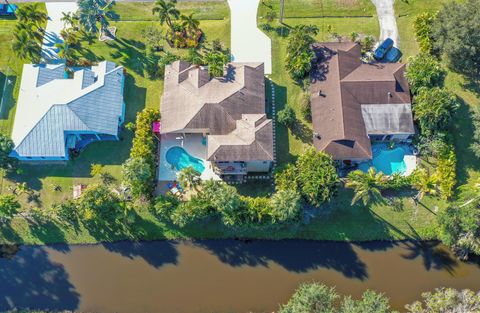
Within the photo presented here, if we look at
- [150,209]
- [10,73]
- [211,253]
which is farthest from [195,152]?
[10,73]

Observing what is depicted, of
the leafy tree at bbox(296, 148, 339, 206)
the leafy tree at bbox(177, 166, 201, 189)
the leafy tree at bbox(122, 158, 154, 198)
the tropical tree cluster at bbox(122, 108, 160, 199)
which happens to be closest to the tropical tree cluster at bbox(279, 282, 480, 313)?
the leafy tree at bbox(296, 148, 339, 206)

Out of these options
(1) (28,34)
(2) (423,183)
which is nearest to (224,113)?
(2) (423,183)

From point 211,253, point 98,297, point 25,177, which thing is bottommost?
point 98,297

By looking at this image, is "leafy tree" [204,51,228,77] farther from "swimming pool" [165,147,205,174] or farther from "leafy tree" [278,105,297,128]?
"swimming pool" [165,147,205,174]

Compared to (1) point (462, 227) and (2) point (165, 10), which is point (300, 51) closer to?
(2) point (165, 10)

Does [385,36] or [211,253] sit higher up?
[385,36]

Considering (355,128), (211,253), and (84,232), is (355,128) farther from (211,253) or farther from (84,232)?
(84,232)
